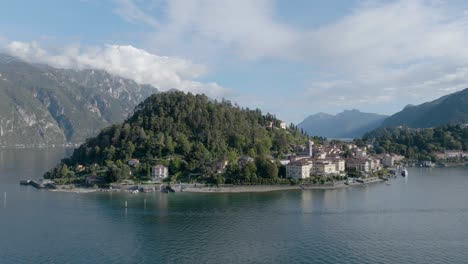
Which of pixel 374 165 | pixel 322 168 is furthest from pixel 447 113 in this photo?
pixel 322 168

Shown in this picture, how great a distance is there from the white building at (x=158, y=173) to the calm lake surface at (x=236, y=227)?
553 cm

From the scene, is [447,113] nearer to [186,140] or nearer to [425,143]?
[425,143]

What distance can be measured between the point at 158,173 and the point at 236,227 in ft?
64.9

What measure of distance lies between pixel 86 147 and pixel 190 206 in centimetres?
2623

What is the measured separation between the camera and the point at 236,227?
26281 millimetres

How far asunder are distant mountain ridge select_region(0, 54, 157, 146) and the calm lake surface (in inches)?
5087

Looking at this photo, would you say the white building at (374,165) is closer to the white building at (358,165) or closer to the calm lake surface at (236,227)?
the white building at (358,165)

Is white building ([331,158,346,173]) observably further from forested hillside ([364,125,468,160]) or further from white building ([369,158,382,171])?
forested hillside ([364,125,468,160])

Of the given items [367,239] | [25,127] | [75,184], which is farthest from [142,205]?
[25,127]

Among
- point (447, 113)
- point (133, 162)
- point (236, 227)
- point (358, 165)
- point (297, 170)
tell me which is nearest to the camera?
point (236, 227)

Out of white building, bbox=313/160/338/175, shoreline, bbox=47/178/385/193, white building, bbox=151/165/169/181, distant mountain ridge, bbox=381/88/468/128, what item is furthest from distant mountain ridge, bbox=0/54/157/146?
white building, bbox=313/160/338/175

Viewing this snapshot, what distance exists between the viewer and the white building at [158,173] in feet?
146

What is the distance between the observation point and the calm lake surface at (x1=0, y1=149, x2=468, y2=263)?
21281 millimetres

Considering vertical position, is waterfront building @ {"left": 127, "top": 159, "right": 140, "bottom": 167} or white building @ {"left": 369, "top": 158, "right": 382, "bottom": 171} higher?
waterfront building @ {"left": 127, "top": 159, "right": 140, "bottom": 167}
